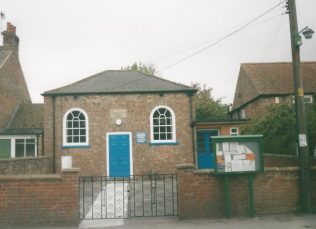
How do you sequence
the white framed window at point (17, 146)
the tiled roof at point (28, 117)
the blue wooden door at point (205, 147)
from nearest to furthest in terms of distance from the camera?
the white framed window at point (17, 146), the blue wooden door at point (205, 147), the tiled roof at point (28, 117)

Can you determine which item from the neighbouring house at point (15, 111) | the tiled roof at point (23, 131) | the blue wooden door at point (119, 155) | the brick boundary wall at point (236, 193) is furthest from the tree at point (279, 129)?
the tiled roof at point (23, 131)

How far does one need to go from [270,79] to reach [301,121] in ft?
68.4

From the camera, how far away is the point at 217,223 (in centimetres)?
867

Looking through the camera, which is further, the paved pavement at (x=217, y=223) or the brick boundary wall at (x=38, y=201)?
the brick boundary wall at (x=38, y=201)

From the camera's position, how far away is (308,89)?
2836 centimetres

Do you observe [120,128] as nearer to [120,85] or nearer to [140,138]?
[140,138]

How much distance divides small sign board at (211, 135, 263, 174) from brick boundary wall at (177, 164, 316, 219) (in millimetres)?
279

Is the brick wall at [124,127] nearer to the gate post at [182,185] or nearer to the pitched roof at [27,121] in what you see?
the pitched roof at [27,121]

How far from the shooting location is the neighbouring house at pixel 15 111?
73.5 feet

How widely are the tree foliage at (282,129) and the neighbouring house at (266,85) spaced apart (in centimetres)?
877

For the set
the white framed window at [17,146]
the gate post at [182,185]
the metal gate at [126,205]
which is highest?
the white framed window at [17,146]

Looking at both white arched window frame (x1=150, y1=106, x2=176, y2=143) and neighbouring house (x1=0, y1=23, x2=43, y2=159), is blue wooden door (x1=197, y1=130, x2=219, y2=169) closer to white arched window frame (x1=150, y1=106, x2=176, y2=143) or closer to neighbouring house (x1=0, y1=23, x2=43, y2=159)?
white arched window frame (x1=150, y1=106, x2=176, y2=143)

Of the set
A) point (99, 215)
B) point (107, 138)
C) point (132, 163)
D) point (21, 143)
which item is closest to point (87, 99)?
point (107, 138)

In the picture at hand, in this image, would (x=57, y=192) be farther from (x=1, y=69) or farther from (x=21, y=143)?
(x=1, y=69)
